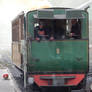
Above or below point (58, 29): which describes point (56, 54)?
below

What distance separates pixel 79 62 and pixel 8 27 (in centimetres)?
3934

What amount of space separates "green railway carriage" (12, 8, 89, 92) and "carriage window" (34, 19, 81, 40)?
0.11m

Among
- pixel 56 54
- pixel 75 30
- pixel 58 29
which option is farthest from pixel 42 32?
pixel 75 30

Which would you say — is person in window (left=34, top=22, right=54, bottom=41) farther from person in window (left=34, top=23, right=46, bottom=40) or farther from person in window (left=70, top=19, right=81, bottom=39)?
person in window (left=70, top=19, right=81, bottom=39)

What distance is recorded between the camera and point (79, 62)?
418 inches

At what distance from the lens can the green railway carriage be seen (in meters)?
10.5

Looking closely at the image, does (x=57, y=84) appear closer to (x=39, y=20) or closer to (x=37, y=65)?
(x=37, y=65)

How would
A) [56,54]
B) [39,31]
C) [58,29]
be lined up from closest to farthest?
[56,54]
[39,31]
[58,29]

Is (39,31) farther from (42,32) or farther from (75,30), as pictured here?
(75,30)

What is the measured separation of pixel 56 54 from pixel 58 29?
80 cm

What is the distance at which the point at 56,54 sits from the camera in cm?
1059

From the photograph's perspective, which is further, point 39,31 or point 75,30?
point 75,30

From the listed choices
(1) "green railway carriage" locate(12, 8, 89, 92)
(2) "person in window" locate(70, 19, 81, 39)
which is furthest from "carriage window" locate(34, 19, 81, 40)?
(1) "green railway carriage" locate(12, 8, 89, 92)

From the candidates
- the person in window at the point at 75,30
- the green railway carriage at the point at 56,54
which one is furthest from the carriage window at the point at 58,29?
the green railway carriage at the point at 56,54
